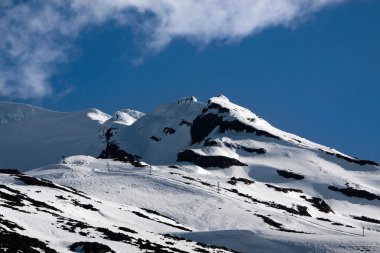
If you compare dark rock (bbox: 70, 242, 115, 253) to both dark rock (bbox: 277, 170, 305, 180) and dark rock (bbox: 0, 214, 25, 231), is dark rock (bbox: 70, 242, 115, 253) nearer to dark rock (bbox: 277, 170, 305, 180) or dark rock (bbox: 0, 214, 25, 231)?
dark rock (bbox: 0, 214, 25, 231)

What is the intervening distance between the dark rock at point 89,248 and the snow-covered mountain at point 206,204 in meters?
0.10

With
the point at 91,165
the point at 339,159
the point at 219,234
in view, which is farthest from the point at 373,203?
the point at 219,234

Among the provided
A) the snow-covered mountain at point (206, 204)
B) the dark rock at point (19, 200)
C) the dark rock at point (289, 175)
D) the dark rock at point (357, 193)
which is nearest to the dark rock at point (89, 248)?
the snow-covered mountain at point (206, 204)

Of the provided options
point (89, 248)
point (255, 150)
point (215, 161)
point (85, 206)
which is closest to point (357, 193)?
point (215, 161)

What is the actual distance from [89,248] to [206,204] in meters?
61.9

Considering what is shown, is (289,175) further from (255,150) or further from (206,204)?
(206,204)

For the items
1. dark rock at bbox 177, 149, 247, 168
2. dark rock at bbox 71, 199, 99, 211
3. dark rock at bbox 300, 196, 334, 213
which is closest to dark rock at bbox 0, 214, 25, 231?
dark rock at bbox 71, 199, 99, 211

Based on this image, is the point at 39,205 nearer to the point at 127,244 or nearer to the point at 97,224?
the point at 97,224

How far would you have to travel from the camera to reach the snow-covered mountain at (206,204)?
169 feet

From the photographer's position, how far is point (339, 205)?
496 ft

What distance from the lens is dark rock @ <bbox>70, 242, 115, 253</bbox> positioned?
41.8 meters

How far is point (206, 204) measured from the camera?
102750 millimetres

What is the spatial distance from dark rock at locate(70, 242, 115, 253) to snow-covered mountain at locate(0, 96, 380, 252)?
0.32 ft

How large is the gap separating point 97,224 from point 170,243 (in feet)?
28.7
